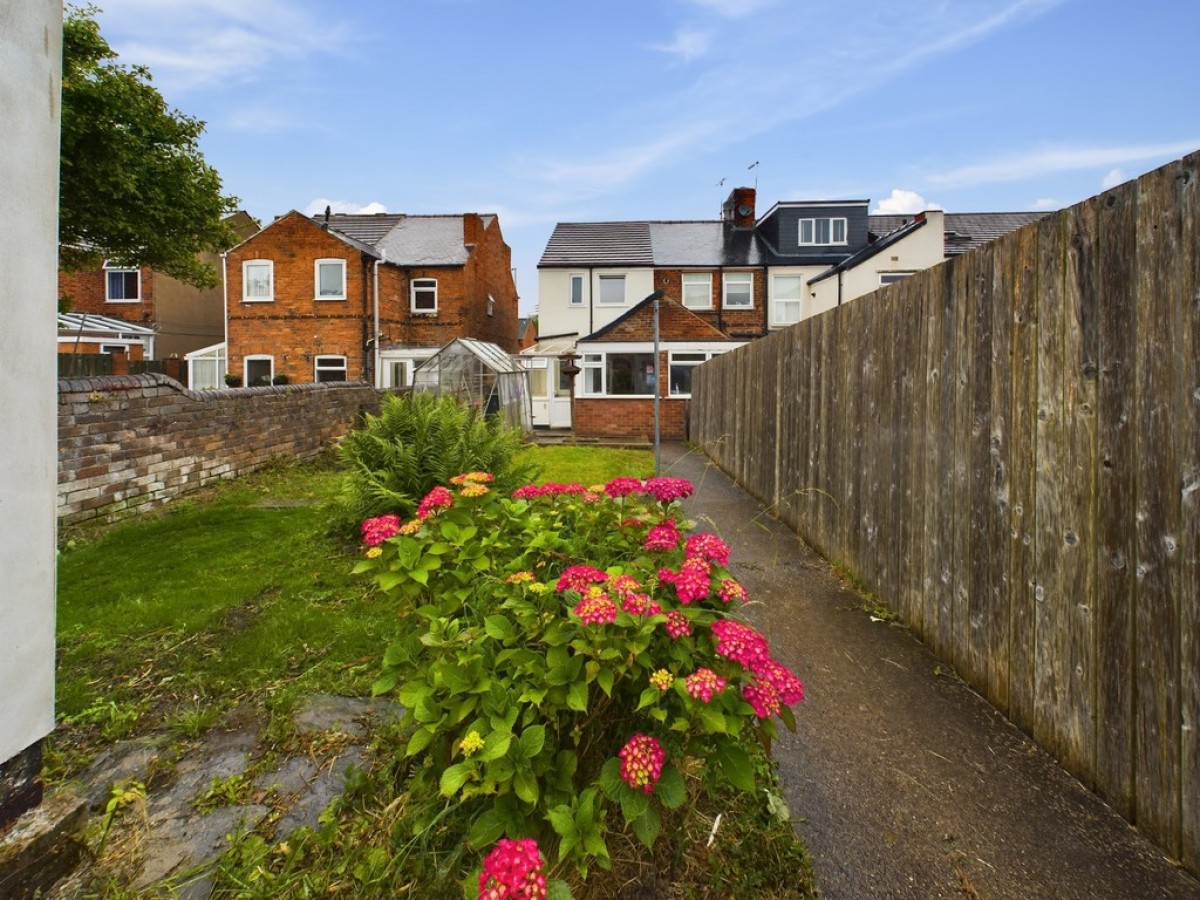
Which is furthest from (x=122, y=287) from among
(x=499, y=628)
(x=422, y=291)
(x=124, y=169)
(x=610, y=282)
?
(x=499, y=628)

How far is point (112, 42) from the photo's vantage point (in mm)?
12148

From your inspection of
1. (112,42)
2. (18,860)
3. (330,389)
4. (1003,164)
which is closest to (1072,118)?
(1003,164)

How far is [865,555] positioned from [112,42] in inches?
624

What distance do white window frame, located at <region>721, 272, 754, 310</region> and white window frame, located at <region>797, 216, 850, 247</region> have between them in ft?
9.25

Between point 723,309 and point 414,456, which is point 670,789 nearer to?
point 414,456

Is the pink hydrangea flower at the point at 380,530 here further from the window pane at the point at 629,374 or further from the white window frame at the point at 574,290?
the white window frame at the point at 574,290

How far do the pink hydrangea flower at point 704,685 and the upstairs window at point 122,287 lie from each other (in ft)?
102

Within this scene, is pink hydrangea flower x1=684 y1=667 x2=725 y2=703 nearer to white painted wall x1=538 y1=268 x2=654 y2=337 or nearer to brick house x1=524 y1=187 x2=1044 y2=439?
brick house x1=524 y1=187 x2=1044 y2=439

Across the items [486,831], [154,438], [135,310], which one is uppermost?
[135,310]

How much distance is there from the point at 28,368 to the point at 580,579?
162 centimetres

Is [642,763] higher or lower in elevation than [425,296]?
lower

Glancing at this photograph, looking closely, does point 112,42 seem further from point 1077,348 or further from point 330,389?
point 1077,348

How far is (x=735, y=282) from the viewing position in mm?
23938

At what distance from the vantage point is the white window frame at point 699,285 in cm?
2392
